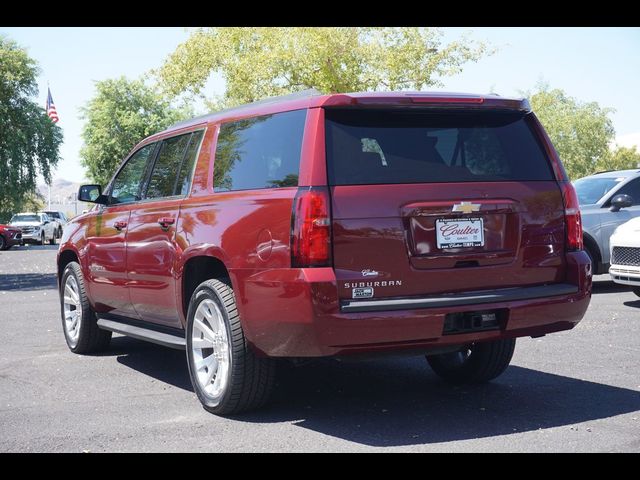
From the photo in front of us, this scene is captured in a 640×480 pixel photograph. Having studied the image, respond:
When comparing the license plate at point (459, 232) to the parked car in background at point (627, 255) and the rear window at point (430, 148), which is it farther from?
the parked car in background at point (627, 255)

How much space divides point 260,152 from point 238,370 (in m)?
1.36

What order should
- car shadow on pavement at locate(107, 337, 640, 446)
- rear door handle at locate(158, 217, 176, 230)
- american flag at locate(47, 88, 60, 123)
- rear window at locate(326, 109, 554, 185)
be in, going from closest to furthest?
rear window at locate(326, 109, 554, 185), car shadow on pavement at locate(107, 337, 640, 446), rear door handle at locate(158, 217, 176, 230), american flag at locate(47, 88, 60, 123)

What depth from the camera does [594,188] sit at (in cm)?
1391

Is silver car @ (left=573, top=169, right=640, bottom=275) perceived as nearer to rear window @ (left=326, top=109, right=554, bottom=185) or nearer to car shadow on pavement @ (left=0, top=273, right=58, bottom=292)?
rear window @ (left=326, top=109, right=554, bottom=185)

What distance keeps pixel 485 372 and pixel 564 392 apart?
58 cm

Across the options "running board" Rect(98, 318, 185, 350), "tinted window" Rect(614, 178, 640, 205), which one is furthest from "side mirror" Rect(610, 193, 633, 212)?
"running board" Rect(98, 318, 185, 350)

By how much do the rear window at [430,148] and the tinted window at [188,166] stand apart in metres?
1.54

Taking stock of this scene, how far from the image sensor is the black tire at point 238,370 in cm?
541

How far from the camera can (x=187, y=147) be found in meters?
6.58

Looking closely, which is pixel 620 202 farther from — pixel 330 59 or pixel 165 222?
pixel 330 59

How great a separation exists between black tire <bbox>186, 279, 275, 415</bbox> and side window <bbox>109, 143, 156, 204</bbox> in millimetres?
1968

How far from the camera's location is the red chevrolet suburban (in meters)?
4.98
